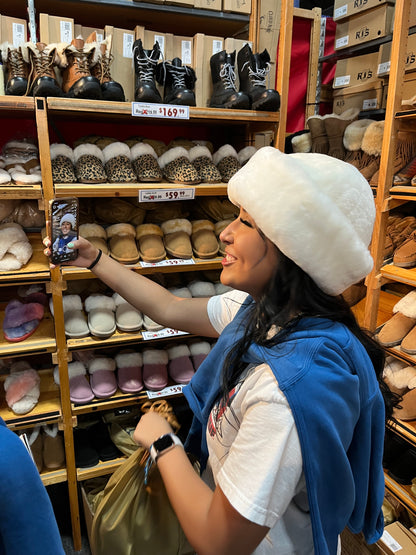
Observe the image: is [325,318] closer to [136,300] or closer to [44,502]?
[44,502]

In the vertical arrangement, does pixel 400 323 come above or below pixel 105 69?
below

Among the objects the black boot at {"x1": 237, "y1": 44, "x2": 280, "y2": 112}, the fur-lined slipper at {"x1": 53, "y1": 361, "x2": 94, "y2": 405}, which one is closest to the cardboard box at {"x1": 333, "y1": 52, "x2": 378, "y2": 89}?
the black boot at {"x1": 237, "y1": 44, "x2": 280, "y2": 112}

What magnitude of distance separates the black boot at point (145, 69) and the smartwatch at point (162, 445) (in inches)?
50.0

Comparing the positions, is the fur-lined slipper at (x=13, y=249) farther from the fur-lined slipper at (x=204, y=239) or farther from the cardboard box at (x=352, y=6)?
the cardboard box at (x=352, y=6)

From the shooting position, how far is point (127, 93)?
71.4 inches

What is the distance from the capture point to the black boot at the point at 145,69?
5.43 feet

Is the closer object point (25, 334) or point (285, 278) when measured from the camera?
point (285, 278)

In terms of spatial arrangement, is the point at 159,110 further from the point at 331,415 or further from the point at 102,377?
the point at 331,415

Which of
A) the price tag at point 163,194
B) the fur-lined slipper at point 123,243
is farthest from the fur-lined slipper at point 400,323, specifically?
the fur-lined slipper at point 123,243

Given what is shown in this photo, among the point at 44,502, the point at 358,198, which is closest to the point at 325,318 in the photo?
the point at 358,198

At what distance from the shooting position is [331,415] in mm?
732

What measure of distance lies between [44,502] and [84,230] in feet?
4.83

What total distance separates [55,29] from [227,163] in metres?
0.88

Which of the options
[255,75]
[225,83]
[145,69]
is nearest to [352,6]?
[255,75]
